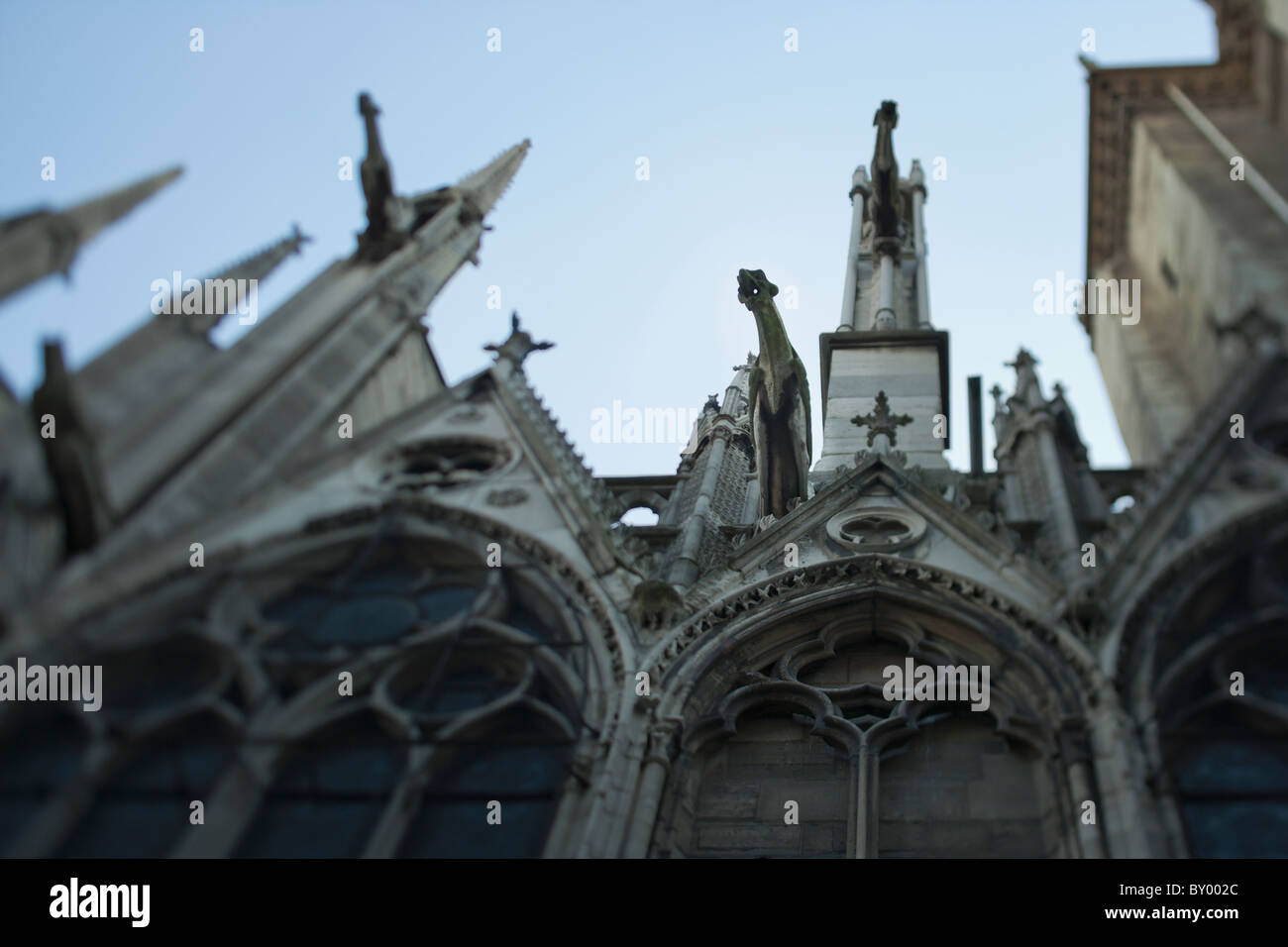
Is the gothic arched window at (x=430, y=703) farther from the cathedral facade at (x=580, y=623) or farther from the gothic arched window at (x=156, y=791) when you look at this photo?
the gothic arched window at (x=156, y=791)

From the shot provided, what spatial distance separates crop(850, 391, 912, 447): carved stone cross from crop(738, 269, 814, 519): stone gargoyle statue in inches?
25.1

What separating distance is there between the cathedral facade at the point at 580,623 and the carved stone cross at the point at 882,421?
50mm

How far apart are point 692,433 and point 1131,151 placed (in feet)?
21.1

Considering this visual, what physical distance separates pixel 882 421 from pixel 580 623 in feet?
13.3

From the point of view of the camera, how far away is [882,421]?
481 inches

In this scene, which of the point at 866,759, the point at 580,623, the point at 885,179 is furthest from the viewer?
the point at 885,179

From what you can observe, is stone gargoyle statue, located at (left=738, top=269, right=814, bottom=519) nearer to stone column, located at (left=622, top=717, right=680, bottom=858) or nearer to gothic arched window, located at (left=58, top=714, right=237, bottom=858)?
stone column, located at (left=622, top=717, right=680, bottom=858)

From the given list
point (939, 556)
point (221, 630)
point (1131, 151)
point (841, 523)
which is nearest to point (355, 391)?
point (221, 630)

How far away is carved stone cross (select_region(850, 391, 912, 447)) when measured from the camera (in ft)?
39.4

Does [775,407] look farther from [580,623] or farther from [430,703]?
[430,703]

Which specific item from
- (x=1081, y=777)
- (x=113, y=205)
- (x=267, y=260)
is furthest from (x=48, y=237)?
(x=1081, y=777)

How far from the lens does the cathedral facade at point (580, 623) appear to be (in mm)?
8180
